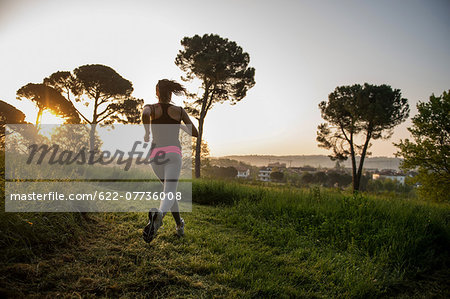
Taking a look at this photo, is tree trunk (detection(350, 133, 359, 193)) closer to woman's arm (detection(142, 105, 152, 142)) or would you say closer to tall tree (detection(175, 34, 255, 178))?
tall tree (detection(175, 34, 255, 178))

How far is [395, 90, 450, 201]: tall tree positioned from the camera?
13.2m

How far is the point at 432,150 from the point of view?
A: 13414 millimetres

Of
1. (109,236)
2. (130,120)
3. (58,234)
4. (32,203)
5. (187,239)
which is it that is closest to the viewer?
(58,234)

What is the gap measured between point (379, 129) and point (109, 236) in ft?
100

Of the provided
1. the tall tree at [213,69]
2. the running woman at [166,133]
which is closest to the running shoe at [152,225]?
the running woman at [166,133]

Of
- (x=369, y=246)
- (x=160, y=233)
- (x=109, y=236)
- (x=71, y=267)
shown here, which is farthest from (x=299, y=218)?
(x=71, y=267)

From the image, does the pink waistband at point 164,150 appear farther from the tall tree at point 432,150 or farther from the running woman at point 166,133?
the tall tree at point 432,150

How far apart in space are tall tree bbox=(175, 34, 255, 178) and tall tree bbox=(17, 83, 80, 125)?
11854mm

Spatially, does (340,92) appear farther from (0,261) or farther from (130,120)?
(0,261)

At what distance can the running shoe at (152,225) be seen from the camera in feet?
8.10

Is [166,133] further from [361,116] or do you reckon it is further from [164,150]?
[361,116]

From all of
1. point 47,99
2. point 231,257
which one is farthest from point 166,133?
point 47,99

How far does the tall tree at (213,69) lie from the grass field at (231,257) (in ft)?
50.3

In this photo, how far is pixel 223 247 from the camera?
11.1ft
